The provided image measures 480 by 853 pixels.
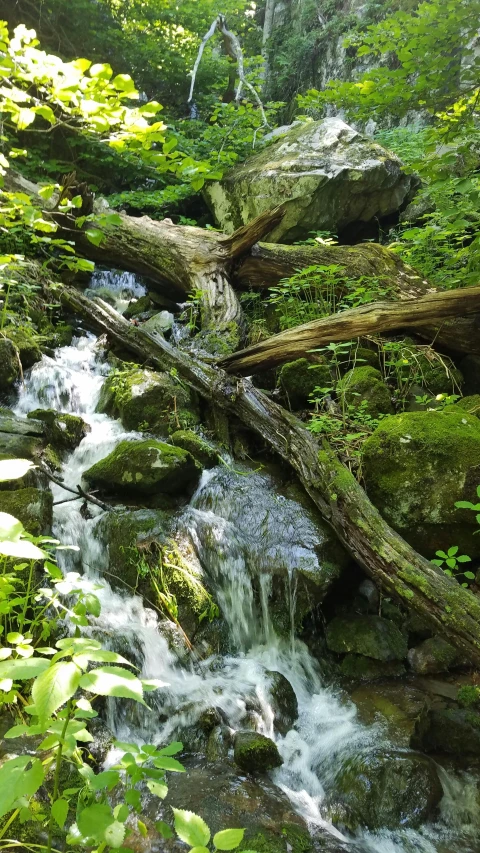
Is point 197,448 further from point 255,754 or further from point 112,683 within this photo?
point 112,683

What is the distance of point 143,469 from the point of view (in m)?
4.47

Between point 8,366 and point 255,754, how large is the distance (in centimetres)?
471

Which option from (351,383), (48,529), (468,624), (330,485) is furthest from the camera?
(351,383)

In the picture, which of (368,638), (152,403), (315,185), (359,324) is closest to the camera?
(368,638)

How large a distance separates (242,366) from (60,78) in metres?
3.79

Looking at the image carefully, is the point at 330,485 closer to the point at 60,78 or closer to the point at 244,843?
the point at 244,843

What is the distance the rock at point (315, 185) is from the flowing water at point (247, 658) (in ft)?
18.6

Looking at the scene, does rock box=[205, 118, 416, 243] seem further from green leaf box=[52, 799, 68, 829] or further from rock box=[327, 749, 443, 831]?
green leaf box=[52, 799, 68, 829]

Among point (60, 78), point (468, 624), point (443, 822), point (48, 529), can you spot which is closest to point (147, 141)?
point (60, 78)

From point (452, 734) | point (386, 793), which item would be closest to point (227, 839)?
point (386, 793)

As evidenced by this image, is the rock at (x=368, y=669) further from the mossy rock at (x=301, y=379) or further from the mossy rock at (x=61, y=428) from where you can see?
the mossy rock at (x=61, y=428)

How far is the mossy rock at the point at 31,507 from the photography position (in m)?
3.42

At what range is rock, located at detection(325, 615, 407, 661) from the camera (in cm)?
376

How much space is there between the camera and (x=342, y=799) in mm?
2711
